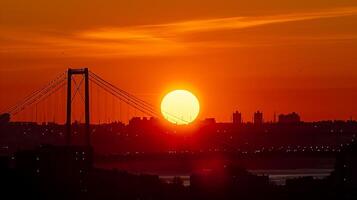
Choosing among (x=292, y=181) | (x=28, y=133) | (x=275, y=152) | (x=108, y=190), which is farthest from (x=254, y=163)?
(x=108, y=190)

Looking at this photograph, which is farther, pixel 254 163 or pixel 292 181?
pixel 254 163

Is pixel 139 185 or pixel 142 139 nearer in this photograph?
pixel 139 185

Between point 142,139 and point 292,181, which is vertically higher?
point 142,139

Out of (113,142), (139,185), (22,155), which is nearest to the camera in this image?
(139,185)

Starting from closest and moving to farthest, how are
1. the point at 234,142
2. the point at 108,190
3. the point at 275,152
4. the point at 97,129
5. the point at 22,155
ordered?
the point at 108,190
the point at 22,155
the point at 275,152
the point at 234,142
the point at 97,129

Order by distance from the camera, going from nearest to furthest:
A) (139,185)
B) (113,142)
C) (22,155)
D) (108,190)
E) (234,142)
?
(108,190) < (139,185) < (22,155) < (113,142) < (234,142)

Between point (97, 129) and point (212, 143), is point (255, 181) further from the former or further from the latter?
point (97, 129)

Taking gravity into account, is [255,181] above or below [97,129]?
below

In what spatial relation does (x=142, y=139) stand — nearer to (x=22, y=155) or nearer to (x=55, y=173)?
(x=22, y=155)

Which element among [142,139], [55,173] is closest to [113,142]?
[142,139]
